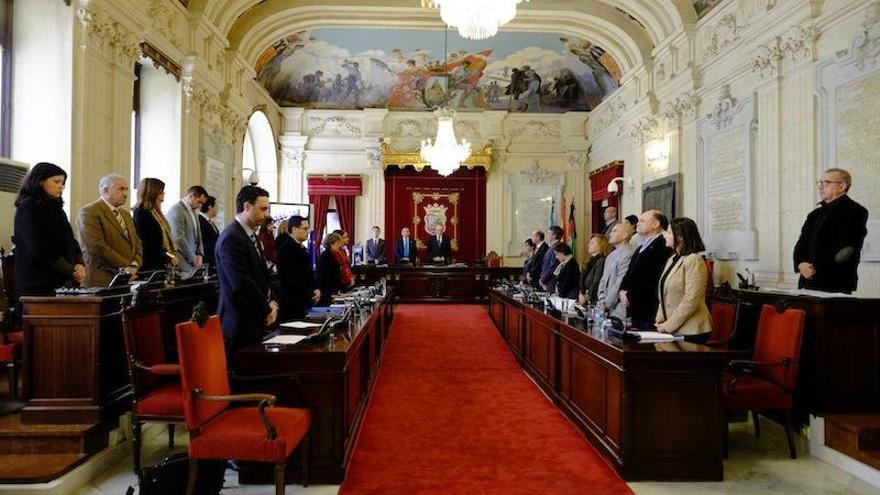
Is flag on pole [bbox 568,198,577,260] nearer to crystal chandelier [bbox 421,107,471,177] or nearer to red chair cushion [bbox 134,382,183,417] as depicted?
crystal chandelier [bbox 421,107,471,177]

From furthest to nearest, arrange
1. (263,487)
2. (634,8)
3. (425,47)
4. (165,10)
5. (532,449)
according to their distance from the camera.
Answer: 1. (425,47)
2. (634,8)
3. (165,10)
4. (532,449)
5. (263,487)

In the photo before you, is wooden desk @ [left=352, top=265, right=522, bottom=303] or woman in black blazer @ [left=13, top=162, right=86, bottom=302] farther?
wooden desk @ [left=352, top=265, right=522, bottom=303]

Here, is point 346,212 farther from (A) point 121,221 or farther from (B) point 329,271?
(A) point 121,221

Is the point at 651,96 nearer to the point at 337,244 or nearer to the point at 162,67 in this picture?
the point at 337,244

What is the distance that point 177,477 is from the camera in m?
2.78

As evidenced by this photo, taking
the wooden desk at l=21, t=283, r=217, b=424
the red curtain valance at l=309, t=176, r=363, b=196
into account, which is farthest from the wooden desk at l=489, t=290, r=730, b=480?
the red curtain valance at l=309, t=176, r=363, b=196

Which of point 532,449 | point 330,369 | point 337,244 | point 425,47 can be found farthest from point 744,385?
point 425,47

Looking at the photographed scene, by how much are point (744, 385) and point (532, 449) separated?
1471 millimetres

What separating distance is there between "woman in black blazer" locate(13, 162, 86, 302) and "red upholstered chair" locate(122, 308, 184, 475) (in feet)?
2.59

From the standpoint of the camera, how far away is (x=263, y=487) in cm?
329

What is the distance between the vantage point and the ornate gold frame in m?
14.6

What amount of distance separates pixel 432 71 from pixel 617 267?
1048cm

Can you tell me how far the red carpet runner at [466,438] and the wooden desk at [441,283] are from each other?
18.8ft

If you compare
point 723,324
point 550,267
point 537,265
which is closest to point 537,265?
point 537,265
